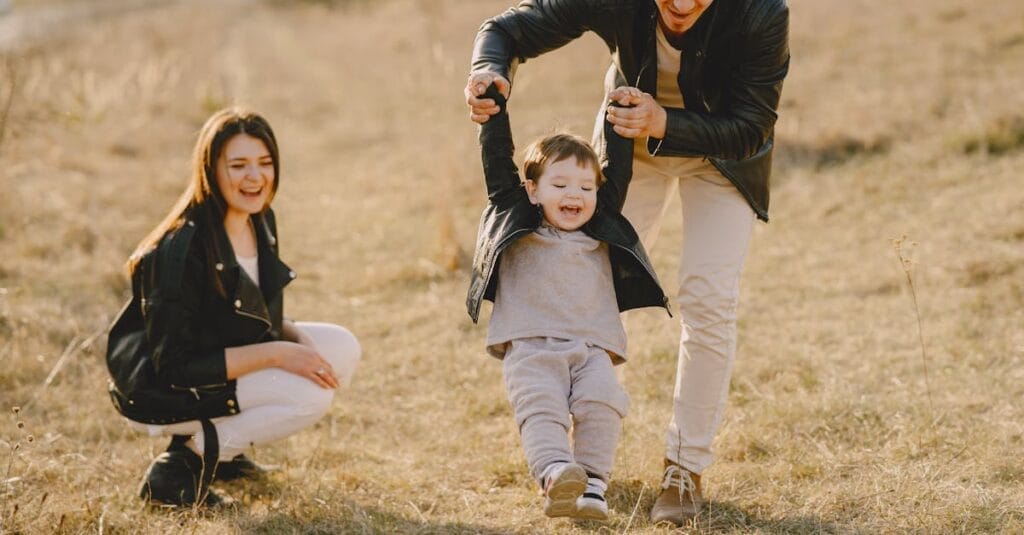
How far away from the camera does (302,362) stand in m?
4.04

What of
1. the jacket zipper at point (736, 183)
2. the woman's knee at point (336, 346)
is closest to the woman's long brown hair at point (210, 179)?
the woman's knee at point (336, 346)

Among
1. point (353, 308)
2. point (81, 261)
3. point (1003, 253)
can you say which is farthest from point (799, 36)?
point (81, 261)

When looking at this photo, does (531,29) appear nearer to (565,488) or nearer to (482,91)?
(482,91)

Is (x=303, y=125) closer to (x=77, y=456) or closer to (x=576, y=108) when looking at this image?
(x=576, y=108)

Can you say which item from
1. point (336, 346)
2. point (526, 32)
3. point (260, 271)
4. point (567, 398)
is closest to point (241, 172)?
point (260, 271)

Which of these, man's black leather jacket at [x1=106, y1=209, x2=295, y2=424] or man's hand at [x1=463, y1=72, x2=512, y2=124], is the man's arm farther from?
man's black leather jacket at [x1=106, y1=209, x2=295, y2=424]

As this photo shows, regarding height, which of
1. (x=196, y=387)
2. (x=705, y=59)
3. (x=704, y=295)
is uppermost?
(x=705, y=59)

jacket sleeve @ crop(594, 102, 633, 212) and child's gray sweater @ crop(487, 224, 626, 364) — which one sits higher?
jacket sleeve @ crop(594, 102, 633, 212)

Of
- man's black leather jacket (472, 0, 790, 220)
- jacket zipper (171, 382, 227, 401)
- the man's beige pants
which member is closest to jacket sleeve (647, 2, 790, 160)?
man's black leather jacket (472, 0, 790, 220)

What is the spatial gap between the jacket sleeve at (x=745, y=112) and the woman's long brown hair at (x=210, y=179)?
63.6 inches

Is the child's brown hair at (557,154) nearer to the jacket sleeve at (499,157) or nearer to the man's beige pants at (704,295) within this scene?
the jacket sleeve at (499,157)

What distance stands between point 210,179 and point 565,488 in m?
1.92

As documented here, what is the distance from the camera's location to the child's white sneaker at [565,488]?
118 inches

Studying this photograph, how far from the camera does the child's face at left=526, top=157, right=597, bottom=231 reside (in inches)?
136
